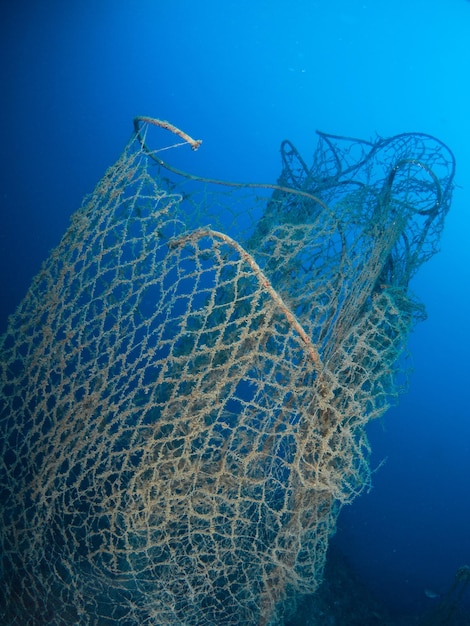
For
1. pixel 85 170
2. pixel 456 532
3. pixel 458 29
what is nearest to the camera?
pixel 456 532

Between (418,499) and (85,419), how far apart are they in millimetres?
12570

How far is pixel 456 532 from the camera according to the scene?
1157cm

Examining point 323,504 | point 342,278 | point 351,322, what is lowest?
point 323,504

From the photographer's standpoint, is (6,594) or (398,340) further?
(6,594)

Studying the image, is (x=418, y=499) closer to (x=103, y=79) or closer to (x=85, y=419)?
(x=85, y=419)

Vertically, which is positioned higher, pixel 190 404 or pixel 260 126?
pixel 260 126

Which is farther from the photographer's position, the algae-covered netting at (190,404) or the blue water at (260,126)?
the blue water at (260,126)

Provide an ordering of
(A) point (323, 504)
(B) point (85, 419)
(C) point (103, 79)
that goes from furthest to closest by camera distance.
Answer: (C) point (103, 79) < (A) point (323, 504) < (B) point (85, 419)

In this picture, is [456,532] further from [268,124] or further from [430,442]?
[268,124]

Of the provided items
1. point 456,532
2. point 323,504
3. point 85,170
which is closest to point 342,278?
point 323,504

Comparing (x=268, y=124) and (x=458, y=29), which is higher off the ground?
(x=458, y=29)

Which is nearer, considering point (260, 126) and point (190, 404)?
point (190, 404)

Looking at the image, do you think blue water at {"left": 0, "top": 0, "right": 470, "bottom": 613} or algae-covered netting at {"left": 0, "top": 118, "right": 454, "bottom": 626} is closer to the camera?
algae-covered netting at {"left": 0, "top": 118, "right": 454, "bottom": 626}

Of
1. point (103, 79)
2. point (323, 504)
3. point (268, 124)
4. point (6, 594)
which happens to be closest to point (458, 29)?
point (268, 124)
